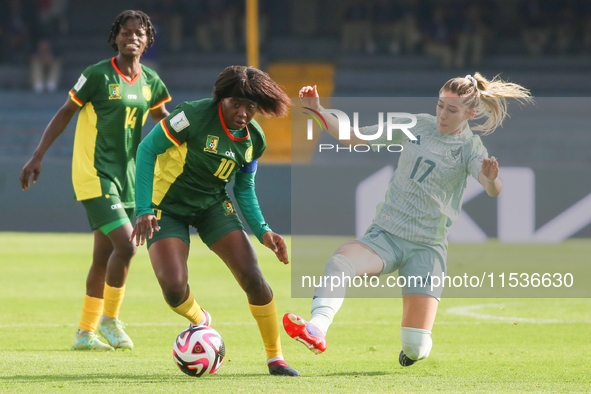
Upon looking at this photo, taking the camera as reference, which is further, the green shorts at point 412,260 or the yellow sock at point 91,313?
the yellow sock at point 91,313

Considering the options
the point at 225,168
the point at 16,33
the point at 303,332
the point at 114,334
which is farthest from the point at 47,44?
the point at 303,332

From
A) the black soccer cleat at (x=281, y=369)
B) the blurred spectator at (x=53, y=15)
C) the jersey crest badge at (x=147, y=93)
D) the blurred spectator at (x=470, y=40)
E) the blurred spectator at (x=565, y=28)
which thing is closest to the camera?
the black soccer cleat at (x=281, y=369)

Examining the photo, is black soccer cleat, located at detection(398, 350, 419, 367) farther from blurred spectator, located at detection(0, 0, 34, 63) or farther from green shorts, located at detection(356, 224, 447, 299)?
blurred spectator, located at detection(0, 0, 34, 63)

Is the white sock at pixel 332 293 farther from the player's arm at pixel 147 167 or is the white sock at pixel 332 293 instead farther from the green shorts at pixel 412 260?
the player's arm at pixel 147 167

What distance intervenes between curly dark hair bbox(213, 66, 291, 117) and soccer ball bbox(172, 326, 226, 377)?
1.40 metres

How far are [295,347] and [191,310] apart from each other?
43.9 inches

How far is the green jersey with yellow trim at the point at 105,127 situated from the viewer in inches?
228

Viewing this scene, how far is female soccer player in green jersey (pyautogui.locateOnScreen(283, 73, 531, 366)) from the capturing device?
4.91 m

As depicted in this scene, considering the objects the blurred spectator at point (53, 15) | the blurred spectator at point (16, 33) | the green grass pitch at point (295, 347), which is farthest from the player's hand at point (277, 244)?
the blurred spectator at point (53, 15)

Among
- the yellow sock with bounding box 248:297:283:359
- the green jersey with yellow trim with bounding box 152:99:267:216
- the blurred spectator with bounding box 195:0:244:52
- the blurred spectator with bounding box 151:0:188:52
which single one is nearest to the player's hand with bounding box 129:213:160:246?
the green jersey with yellow trim with bounding box 152:99:267:216

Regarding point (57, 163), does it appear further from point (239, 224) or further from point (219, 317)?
point (239, 224)

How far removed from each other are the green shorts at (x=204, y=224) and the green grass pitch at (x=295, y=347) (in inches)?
32.5

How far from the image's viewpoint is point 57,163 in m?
15.2

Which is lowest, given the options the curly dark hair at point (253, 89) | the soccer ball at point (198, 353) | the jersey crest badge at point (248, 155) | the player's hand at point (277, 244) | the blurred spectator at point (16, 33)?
the blurred spectator at point (16, 33)
